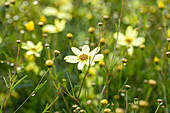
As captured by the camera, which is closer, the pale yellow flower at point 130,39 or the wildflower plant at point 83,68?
the wildflower plant at point 83,68

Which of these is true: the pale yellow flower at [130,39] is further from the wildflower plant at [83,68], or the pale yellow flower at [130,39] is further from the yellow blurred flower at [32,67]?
the yellow blurred flower at [32,67]

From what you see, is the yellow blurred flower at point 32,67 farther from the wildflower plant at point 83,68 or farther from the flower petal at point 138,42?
the flower petal at point 138,42

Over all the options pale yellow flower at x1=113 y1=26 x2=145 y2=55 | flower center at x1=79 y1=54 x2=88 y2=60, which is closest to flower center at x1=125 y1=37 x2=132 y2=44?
pale yellow flower at x1=113 y1=26 x2=145 y2=55

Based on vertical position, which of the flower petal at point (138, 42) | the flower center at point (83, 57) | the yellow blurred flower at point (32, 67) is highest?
the flower center at point (83, 57)

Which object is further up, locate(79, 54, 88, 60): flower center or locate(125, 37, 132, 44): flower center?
locate(79, 54, 88, 60): flower center

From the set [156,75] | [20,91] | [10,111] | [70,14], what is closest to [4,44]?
[20,91]

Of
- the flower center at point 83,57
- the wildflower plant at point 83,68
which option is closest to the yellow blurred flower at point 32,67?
the wildflower plant at point 83,68

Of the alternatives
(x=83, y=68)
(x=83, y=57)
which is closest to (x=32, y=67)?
(x=83, y=68)

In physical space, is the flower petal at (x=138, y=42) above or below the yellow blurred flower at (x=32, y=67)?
above

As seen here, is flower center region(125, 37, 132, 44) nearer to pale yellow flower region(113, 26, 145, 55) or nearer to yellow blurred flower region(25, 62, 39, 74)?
pale yellow flower region(113, 26, 145, 55)

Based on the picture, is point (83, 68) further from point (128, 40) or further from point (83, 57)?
point (128, 40)

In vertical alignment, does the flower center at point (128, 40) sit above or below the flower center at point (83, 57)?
below
